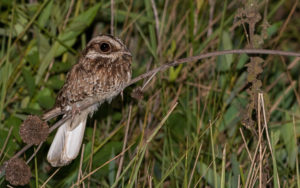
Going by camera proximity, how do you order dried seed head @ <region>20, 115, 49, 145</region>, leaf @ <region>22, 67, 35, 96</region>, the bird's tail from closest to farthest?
dried seed head @ <region>20, 115, 49, 145</region>
the bird's tail
leaf @ <region>22, 67, 35, 96</region>

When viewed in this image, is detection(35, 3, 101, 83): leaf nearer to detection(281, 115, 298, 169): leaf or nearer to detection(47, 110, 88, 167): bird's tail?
detection(47, 110, 88, 167): bird's tail

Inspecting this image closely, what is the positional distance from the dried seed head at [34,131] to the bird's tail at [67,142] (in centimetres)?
65

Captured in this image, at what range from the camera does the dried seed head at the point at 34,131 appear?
2480 mm

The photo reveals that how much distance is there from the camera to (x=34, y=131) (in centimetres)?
250

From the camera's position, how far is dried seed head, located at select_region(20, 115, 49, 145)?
8.14 feet

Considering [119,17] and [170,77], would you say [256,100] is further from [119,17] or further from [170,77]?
[119,17]

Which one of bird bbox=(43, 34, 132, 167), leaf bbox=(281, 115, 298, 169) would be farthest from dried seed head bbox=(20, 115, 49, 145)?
leaf bbox=(281, 115, 298, 169)

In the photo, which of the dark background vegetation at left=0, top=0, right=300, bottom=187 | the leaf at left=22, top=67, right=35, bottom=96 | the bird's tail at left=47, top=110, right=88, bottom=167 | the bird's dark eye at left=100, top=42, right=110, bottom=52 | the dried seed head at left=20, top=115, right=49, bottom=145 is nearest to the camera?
the dried seed head at left=20, top=115, right=49, bottom=145

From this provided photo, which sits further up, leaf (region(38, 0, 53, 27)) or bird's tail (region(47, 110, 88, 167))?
leaf (region(38, 0, 53, 27))

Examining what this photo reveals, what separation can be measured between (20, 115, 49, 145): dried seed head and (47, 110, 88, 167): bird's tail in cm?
65

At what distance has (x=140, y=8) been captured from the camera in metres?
4.21

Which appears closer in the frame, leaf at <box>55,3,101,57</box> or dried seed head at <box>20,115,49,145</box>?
dried seed head at <box>20,115,49,145</box>

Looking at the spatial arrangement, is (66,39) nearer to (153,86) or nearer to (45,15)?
→ (45,15)

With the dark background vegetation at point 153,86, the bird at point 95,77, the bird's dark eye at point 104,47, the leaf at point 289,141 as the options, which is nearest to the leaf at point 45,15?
the dark background vegetation at point 153,86
